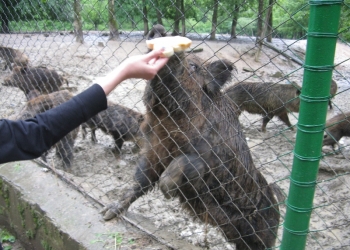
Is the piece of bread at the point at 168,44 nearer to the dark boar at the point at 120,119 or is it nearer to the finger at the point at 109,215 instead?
the finger at the point at 109,215

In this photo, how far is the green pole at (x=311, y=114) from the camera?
129cm

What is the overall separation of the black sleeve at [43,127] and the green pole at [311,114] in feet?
2.78

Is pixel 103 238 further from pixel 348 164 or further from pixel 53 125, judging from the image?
pixel 348 164

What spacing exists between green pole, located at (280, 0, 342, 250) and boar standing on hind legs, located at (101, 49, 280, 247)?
1250 millimetres

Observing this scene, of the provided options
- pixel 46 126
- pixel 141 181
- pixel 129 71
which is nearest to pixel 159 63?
pixel 129 71

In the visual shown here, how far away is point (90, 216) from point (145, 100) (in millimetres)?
1077

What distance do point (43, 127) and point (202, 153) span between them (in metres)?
1.62

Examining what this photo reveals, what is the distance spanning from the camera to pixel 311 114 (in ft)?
4.59

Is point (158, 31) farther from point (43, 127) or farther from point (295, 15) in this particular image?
point (295, 15)

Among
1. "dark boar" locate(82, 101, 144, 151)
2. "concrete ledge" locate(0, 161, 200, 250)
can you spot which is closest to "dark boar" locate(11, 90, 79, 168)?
"dark boar" locate(82, 101, 144, 151)

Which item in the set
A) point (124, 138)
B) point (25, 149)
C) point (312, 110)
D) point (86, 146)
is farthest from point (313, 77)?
point (86, 146)

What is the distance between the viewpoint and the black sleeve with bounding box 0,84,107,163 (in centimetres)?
147

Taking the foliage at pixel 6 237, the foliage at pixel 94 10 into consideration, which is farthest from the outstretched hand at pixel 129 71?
the foliage at pixel 6 237

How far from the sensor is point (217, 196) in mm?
3064
